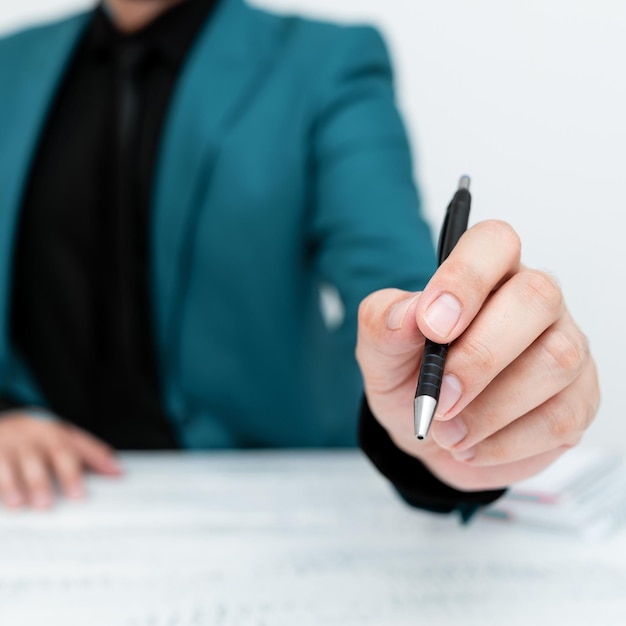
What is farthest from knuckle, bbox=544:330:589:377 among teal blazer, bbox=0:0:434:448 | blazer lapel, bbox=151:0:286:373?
blazer lapel, bbox=151:0:286:373

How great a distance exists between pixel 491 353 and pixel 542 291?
0.04m

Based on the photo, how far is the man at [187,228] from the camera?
676 mm

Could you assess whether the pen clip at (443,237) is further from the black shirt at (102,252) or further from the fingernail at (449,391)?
the black shirt at (102,252)

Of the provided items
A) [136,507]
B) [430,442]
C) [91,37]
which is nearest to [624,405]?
[430,442]

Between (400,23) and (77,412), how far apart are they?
0.56m

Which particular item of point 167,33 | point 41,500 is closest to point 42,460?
point 41,500

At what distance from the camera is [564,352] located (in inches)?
13.2

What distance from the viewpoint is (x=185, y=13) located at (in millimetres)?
851

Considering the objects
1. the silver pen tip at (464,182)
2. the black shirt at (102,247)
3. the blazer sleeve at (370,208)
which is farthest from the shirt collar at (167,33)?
the silver pen tip at (464,182)

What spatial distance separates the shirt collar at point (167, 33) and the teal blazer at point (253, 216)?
0.03m

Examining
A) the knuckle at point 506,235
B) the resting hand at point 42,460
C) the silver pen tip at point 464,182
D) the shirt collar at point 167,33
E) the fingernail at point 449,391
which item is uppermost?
the silver pen tip at point 464,182

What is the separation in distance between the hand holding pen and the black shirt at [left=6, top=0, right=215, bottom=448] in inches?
18.9

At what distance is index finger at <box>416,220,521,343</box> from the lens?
0.99 feet

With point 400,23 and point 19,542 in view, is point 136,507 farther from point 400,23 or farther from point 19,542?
point 400,23
